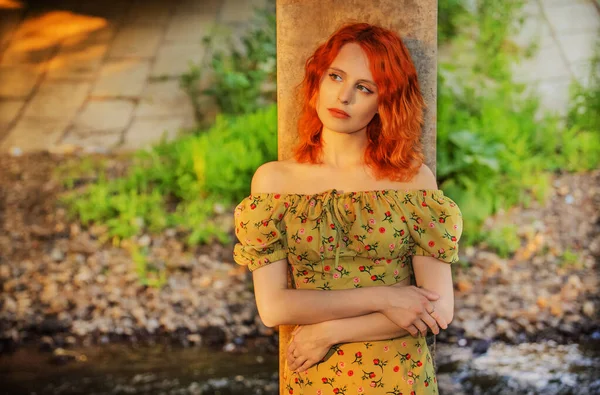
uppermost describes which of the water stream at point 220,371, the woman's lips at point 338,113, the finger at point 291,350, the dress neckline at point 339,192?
the woman's lips at point 338,113

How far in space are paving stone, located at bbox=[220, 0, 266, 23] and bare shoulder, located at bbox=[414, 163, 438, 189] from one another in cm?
612

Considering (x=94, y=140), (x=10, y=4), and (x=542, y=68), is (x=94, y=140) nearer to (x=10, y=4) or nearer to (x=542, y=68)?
(x=10, y=4)

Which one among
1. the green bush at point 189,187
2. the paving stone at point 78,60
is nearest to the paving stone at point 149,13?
the paving stone at point 78,60

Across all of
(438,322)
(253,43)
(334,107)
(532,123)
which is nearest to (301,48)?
(334,107)

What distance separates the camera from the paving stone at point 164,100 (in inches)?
287

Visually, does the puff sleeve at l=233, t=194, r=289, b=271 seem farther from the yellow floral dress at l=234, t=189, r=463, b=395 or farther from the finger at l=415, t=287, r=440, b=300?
the finger at l=415, t=287, r=440, b=300

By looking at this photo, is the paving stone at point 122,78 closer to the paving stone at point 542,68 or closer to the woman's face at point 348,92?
the paving stone at point 542,68

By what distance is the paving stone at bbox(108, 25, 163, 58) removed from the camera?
8070 millimetres

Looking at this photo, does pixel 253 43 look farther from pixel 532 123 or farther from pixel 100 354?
pixel 100 354

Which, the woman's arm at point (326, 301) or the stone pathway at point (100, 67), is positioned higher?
the stone pathway at point (100, 67)

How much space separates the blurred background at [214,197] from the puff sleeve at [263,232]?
237 cm

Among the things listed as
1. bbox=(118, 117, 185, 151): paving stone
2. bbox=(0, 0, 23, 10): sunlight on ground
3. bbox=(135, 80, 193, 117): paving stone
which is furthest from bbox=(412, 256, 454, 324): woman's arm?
bbox=(0, 0, 23, 10): sunlight on ground

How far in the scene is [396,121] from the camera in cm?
237

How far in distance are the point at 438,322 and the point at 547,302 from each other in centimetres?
304
